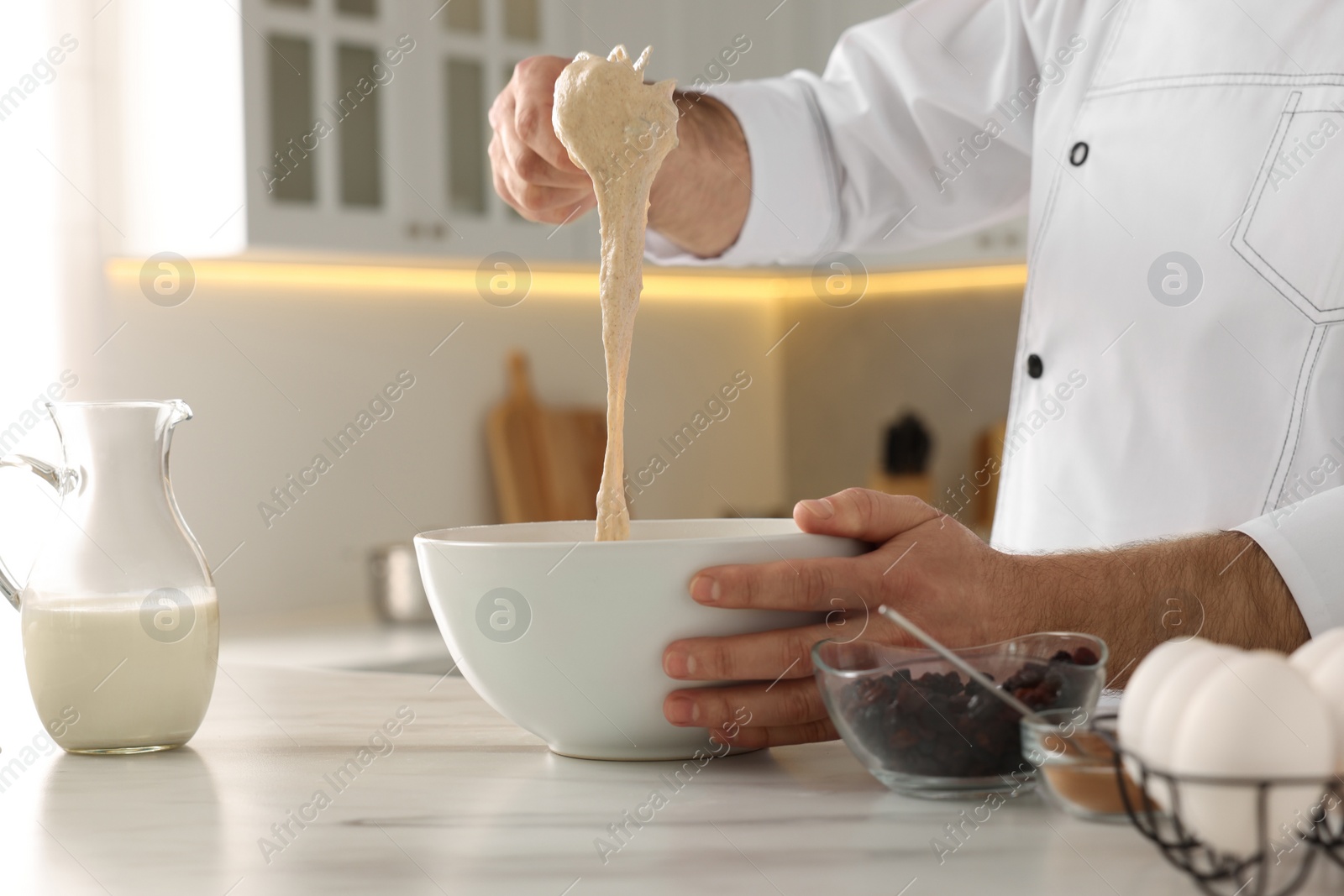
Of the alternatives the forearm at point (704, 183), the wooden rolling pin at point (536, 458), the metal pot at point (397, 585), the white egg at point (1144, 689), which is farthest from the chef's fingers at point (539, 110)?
the wooden rolling pin at point (536, 458)

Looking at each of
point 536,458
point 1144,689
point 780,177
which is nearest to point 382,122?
point 536,458

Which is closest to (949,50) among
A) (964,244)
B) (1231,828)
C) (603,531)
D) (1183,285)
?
(1183,285)

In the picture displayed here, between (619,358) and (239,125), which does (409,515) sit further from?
(619,358)

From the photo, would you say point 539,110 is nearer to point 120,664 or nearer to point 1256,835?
point 120,664

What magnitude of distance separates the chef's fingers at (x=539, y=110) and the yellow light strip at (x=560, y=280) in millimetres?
1598

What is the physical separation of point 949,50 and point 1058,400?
40 cm

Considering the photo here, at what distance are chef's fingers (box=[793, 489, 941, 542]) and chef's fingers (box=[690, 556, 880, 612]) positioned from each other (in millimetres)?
21

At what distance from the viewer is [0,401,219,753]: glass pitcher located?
0.72 meters

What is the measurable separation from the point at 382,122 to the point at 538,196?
152cm

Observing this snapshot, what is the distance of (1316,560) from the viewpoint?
0.72 metres

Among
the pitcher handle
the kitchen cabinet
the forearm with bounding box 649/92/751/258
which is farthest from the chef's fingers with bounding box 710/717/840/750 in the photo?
the kitchen cabinet

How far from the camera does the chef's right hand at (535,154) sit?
3.13 ft

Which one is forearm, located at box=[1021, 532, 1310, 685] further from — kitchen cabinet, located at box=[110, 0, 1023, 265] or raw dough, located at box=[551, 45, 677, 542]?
kitchen cabinet, located at box=[110, 0, 1023, 265]

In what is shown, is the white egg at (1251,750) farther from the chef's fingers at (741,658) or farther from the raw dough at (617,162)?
the raw dough at (617,162)
